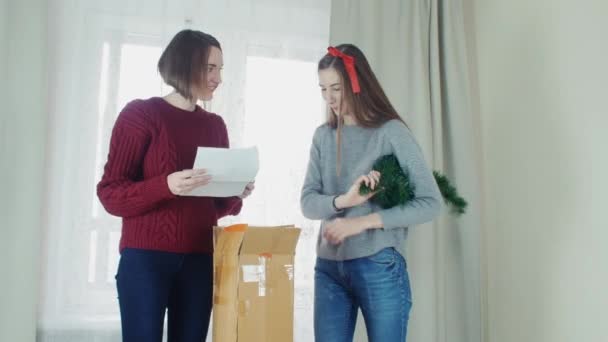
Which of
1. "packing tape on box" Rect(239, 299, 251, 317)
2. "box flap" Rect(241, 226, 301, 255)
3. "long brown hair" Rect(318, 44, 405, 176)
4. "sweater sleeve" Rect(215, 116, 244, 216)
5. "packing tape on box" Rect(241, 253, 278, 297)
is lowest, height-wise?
"packing tape on box" Rect(239, 299, 251, 317)

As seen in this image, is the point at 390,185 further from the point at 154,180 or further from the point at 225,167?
the point at 154,180

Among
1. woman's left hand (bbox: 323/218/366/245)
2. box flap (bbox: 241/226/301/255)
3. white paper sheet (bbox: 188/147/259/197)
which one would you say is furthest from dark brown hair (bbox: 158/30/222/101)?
woman's left hand (bbox: 323/218/366/245)

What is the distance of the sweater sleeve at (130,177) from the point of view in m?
1.38

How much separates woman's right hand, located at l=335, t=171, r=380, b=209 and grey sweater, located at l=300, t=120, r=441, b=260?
63 millimetres

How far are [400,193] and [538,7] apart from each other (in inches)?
52.0

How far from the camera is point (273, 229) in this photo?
137 centimetres

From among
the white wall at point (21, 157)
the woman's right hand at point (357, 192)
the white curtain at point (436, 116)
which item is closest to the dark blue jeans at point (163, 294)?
the woman's right hand at point (357, 192)

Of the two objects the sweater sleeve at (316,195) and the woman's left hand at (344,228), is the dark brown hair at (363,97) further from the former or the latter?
the woman's left hand at (344,228)

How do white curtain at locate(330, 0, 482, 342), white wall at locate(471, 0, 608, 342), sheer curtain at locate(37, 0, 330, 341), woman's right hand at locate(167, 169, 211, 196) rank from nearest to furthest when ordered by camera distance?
woman's right hand at locate(167, 169, 211, 196), white wall at locate(471, 0, 608, 342), sheer curtain at locate(37, 0, 330, 341), white curtain at locate(330, 0, 482, 342)

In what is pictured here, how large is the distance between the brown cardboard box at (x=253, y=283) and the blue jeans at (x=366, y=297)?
161mm

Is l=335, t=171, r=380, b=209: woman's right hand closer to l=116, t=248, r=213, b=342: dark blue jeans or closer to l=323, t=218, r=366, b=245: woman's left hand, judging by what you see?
l=323, t=218, r=366, b=245: woman's left hand

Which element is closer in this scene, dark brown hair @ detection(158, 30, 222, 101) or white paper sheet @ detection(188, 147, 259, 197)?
white paper sheet @ detection(188, 147, 259, 197)

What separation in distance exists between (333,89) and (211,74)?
1.28 ft

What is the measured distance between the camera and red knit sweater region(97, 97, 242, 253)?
1.40m
